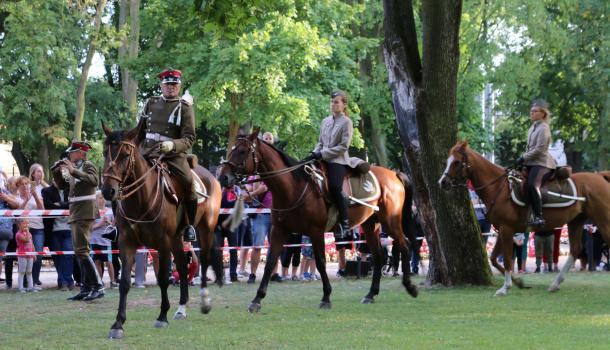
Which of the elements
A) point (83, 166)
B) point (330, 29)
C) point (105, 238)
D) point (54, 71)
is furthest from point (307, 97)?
point (83, 166)

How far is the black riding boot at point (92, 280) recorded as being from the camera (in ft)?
58.9

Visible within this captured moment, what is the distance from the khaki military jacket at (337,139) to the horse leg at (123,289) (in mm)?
4044

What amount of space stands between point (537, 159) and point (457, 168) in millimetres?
1718

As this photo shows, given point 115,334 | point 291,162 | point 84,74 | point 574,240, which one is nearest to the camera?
point 115,334

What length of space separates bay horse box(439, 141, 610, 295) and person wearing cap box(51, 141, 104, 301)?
562cm

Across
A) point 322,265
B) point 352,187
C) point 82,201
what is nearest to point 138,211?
point 322,265

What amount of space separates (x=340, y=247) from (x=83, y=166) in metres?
8.61

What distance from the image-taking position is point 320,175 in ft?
55.2

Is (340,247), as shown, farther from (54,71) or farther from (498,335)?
(54,71)

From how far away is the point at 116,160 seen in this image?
13102 millimetres

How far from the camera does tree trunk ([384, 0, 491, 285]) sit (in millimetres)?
18891

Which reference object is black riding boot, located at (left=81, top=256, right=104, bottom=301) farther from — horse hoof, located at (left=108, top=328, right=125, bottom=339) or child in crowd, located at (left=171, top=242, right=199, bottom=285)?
horse hoof, located at (left=108, top=328, right=125, bottom=339)

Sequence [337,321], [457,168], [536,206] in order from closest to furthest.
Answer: [337,321], [457,168], [536,206]

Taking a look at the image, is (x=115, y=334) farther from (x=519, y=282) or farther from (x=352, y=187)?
(x=519, y=282)
